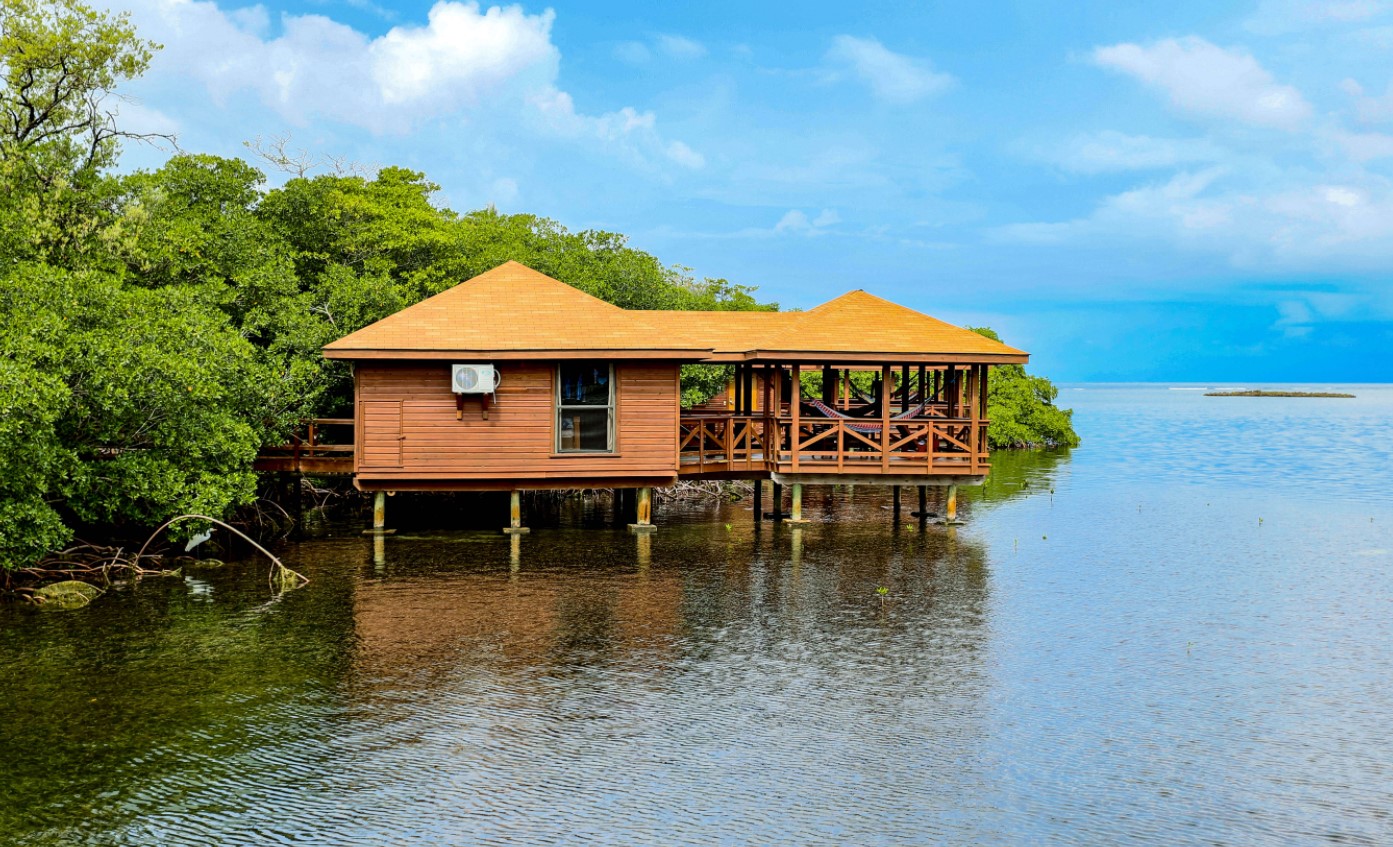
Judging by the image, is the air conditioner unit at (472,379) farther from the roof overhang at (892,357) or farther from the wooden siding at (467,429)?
the roof overhang at (892,357)

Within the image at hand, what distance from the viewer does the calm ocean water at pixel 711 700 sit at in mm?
7688

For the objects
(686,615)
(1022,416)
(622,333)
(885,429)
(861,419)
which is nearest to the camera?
(686,615)

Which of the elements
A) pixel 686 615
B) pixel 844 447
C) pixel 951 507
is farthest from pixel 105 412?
pixel 951 507

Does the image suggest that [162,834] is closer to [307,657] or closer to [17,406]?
[307,657]

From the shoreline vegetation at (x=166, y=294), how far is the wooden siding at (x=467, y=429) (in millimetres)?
1866

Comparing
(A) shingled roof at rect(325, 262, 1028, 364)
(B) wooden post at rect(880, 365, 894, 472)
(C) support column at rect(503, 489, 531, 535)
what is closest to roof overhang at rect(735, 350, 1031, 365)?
(A) shingled roof at rect(325, 262, 1028, 364)

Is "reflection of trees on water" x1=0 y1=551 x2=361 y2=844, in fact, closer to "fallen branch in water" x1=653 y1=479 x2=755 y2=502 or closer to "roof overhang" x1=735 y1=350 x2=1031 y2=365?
"roof overhang" x1=735 y1=350 x2=1031 y2=365

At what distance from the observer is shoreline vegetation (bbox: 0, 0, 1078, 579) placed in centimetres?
1527

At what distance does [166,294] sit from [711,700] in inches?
537

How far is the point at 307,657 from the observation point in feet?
38.4

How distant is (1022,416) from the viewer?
173ft

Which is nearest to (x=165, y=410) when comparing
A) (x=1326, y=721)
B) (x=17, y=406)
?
(x=17, y=406)

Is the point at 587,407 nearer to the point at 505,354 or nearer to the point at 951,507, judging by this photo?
the point at 505,354

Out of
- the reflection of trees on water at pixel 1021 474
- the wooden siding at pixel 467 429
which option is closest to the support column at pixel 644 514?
the wooden siding at pixel 467 429
